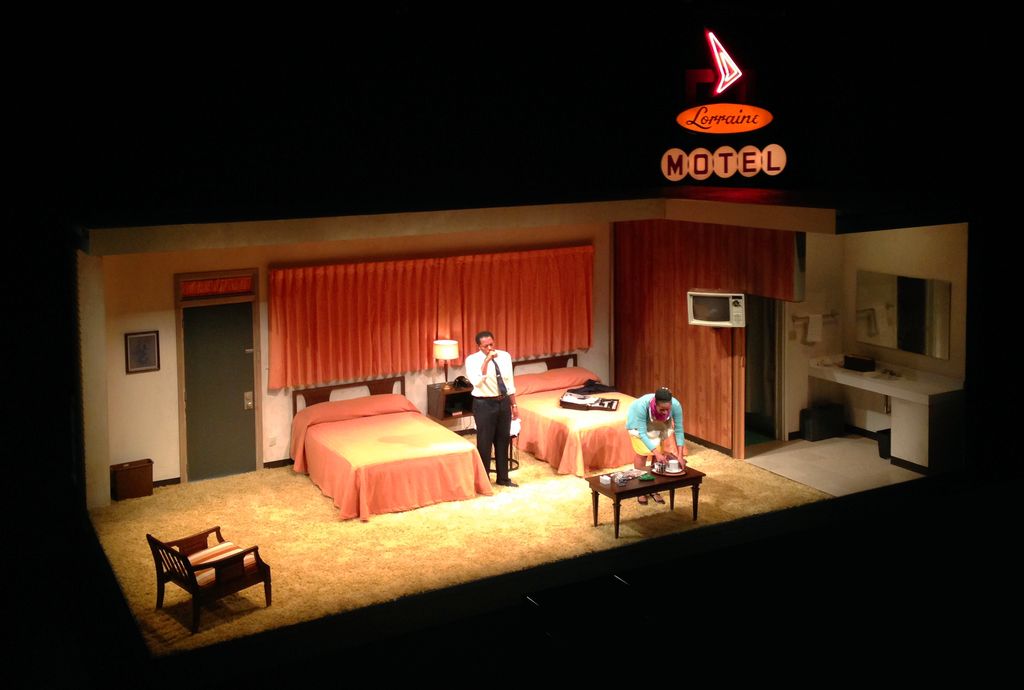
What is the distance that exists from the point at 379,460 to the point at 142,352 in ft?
7.90

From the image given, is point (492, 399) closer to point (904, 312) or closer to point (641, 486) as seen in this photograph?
point (641, 486)

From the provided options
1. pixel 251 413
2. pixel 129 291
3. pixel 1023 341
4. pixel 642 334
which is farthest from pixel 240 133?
pixel 1023 341

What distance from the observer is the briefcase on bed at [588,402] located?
1055 centimetres

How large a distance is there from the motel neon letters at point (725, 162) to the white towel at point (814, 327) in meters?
1.59

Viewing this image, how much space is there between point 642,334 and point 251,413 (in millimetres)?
4141

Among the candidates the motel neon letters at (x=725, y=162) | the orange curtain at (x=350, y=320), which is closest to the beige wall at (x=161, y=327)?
the orange curtain at (x=350, y=320)

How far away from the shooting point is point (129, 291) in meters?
9.55

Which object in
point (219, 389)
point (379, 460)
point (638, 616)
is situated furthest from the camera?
point (219, 389)

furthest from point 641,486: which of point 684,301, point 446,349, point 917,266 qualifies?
point 917,266

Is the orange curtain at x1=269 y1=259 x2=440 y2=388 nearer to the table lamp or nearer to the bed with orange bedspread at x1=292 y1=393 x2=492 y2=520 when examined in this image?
the table lamp

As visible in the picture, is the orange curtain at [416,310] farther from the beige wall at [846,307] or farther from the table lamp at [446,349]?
the beige wall at [846,307]

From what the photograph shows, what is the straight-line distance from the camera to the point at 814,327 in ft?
36.2

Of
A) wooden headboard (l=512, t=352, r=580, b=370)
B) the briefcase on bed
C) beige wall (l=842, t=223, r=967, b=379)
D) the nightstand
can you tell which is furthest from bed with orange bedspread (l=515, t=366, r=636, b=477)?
beige wall (l=842, t=223, r=967, b=379)

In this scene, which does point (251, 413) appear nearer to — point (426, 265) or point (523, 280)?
point (426, 265)
